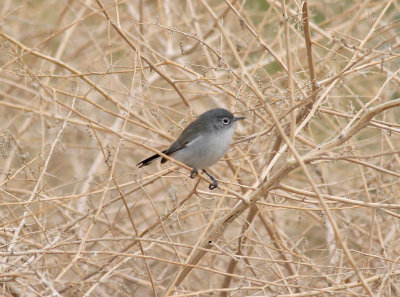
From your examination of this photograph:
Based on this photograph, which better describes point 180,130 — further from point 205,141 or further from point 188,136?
point 205,141

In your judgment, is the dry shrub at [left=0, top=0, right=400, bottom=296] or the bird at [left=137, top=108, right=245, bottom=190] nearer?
the dry shrub at [left=0, top=0, right=400, bottom=296]

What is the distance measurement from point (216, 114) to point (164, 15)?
2.75m

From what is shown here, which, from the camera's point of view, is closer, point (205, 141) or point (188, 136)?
point (205, 141)

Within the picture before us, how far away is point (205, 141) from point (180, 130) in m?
0.25

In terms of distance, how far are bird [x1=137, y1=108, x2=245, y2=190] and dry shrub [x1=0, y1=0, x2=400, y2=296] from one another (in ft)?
0.34

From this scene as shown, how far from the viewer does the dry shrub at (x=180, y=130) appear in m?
3.63

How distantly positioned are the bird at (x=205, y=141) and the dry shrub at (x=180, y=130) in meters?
0.10

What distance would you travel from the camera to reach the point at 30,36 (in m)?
6.95

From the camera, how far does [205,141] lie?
163 inches

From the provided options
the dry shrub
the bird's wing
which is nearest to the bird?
the bird's wing

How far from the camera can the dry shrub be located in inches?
143

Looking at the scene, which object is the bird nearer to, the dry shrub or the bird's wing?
the bird's wing

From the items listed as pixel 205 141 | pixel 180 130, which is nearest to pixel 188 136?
pixel 180 130

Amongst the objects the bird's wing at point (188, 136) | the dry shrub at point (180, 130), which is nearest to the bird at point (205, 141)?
the bird's wing at point (188, 136)
